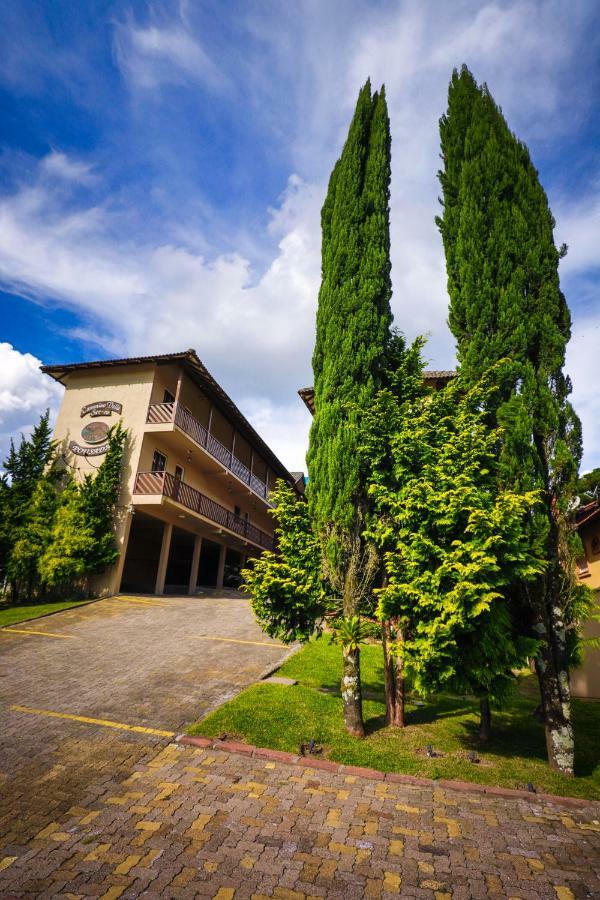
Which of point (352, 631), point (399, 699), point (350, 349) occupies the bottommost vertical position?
point (399, 699)

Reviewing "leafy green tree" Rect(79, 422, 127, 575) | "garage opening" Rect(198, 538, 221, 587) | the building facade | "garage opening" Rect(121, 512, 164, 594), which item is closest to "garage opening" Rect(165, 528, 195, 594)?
the building facade

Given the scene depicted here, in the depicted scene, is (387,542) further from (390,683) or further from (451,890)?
(451,890)

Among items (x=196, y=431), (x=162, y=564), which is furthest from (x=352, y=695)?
(x=196, y=431)

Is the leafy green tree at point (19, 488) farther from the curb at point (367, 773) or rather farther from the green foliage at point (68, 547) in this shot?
the curb at point (367, 773)

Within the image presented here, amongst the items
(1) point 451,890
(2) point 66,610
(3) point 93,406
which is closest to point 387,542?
(1) point 451,890

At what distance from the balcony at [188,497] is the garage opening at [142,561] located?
152 inches

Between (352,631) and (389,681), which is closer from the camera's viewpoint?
(352,631)

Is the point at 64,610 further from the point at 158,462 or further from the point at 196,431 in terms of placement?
the point at 196,431

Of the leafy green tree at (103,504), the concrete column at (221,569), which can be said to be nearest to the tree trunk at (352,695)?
the leafy green tree at (103,504)

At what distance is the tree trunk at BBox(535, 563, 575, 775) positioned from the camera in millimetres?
6348

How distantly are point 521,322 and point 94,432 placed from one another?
58.7ft

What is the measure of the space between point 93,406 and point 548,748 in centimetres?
2031

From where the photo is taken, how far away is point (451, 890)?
3.81 m

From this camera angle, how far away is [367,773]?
598 cm
